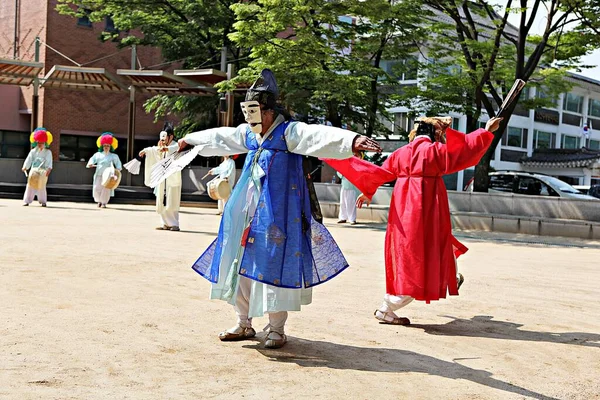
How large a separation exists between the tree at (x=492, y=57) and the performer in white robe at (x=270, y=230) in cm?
1361

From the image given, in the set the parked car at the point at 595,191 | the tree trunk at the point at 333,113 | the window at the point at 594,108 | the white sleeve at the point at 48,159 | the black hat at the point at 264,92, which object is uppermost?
the window at the point at 594,108

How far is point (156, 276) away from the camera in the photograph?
8.55 metres

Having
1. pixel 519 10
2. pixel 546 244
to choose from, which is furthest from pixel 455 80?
pixel 546 244

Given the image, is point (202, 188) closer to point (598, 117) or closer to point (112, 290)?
point (112, 290)

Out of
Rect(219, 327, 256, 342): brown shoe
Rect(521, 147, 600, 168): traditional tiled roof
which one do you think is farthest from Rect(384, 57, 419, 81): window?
Rect(219, 327, 256, 342): brown shoe

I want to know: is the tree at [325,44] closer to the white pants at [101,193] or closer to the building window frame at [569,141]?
the white pants at [101,193]

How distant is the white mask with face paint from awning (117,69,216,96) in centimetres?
1820

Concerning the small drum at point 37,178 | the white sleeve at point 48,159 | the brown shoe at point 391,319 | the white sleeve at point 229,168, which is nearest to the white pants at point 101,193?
the white sleeve at point 48,159

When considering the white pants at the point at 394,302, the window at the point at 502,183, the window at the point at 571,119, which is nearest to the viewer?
the white pants at the point at 394,302

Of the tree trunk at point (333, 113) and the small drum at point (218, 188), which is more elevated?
the tree trunk at point (333, 113)

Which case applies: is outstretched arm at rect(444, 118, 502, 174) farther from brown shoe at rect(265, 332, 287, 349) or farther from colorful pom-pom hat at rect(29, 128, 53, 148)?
colorful pom-pom hat at rect(29, 128, 53, 148)

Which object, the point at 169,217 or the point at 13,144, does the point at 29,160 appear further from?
the point at 13,144

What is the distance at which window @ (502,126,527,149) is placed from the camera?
42688mm

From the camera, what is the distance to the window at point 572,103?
4562cm
